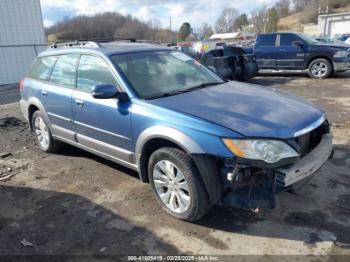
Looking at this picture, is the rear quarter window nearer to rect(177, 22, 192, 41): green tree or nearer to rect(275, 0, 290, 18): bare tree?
rect(177, 22, 192, 41): green tree

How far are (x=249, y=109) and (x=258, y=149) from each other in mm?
585

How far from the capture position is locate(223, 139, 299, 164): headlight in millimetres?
2799

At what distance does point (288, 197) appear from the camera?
3732 mm

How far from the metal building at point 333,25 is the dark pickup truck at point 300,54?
40.8m

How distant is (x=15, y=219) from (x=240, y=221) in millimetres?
2413

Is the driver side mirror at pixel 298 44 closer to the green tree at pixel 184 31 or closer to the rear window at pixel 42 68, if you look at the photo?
the rear window at pixel 42 68

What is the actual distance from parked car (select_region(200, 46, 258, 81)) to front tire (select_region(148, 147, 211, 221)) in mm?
7390

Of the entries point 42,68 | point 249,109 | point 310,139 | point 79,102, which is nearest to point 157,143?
point 249,109

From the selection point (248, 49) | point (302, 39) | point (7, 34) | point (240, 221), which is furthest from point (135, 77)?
point (7, 34)

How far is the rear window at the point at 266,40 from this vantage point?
513 inches

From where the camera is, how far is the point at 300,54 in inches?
486

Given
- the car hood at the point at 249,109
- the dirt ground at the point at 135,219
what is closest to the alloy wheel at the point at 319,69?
the dirt ground at the point at 135,219

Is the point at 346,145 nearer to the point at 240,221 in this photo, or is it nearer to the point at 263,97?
the point at 263,97

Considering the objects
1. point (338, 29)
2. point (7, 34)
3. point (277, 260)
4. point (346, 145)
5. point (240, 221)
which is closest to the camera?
point (277, 260)
